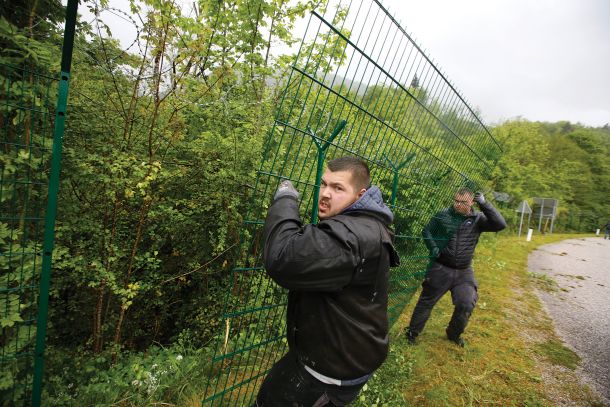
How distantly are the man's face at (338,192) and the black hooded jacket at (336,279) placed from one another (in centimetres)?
9

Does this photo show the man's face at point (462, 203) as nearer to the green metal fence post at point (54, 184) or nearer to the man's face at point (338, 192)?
the man's face at point (338, 192)

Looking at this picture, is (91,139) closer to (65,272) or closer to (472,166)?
(65,272)

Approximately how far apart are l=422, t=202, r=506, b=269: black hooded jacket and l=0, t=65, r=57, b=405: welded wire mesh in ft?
14.0

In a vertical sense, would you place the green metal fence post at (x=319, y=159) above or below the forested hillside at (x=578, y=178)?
below

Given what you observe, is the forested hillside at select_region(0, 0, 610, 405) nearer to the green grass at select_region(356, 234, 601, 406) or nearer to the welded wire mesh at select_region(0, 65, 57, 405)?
the welded wire mesh at select_region(0, 65, 57, 405)

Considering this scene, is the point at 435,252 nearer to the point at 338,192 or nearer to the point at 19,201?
the point at 338,192

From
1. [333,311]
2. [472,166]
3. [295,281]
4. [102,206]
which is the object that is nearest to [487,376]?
[472,166]

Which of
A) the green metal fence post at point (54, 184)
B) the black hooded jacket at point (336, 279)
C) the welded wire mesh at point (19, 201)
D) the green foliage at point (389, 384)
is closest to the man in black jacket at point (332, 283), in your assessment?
the black hooded jacket at point (336, 279)

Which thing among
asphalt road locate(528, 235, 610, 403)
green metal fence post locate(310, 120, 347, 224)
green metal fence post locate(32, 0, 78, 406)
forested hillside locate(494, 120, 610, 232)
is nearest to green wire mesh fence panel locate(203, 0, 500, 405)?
green metal fence post locate(310, 120, 347, 224)

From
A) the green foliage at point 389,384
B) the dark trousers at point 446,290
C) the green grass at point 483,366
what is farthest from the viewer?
the dark trousers at point 446,290

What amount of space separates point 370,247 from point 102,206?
3222 mm

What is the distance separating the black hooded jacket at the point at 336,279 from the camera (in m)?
1.44

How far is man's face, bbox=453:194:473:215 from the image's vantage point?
13.9 ft

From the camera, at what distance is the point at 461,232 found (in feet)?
14.3
